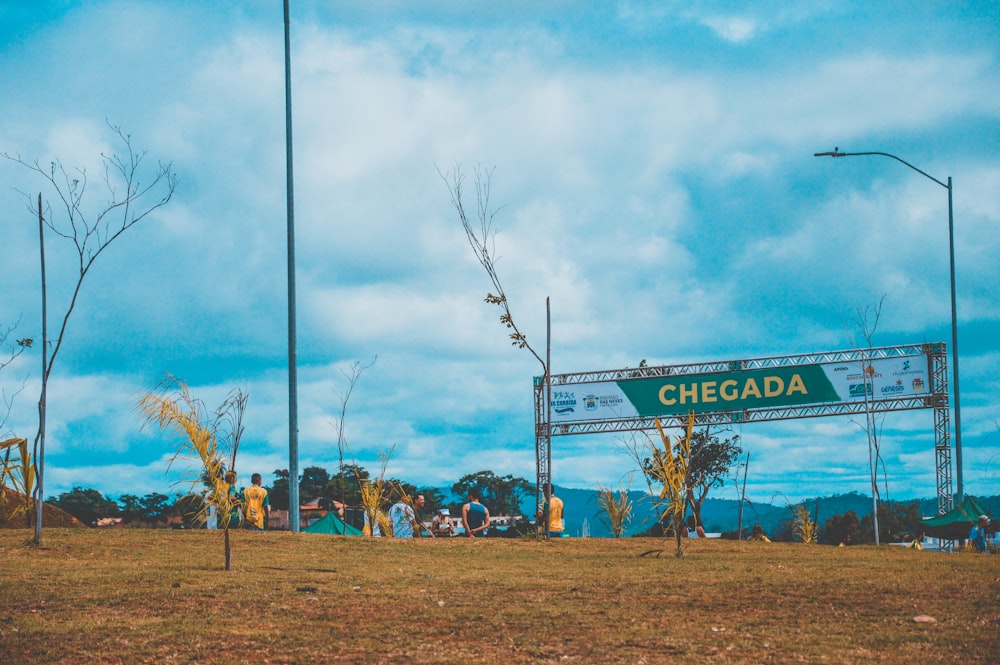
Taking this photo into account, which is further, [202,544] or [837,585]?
[202,544]

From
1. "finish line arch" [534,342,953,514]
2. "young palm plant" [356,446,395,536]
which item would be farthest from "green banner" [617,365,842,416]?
"young palm plant" [356,446,395,536]

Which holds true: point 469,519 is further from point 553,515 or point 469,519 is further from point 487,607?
point 487,607

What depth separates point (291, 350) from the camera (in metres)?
19.6

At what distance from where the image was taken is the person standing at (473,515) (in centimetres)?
1805

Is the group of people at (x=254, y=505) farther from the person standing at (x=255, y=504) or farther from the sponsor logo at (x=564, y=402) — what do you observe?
the sponsor logo at (x=564, y=402)

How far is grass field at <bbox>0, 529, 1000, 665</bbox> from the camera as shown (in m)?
8.05

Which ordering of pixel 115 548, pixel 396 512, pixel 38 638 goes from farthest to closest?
1. pixel 396 512
2. pixel 115 548
3. pixel 38 638

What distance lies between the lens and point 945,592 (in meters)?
10.6

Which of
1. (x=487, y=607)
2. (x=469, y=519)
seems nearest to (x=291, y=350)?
(x=469, y=519)

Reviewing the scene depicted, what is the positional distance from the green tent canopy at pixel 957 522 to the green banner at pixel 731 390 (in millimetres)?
10520

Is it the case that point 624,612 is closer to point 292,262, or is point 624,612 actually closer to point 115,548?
point 115,548

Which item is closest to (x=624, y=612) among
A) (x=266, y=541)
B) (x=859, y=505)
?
(x=266, y=541)

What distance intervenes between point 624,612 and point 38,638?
504 centimetres

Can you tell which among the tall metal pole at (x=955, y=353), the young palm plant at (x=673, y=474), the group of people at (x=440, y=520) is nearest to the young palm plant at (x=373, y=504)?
the group of people at (x=440, y=520)
